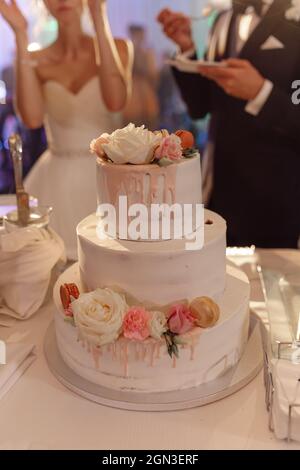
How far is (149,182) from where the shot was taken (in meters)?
1.39

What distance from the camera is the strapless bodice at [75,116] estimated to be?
105 inches

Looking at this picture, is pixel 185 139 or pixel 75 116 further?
pixel 75 116

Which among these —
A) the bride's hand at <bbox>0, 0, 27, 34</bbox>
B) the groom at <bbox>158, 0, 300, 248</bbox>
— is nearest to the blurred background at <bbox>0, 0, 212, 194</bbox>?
the groom at <bbox>158, 0, 300, 248</bbox>

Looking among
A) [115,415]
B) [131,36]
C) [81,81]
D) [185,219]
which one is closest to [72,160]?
[81,81]

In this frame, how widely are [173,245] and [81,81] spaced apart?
1.51 metres

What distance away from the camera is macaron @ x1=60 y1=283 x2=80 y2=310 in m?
1.47

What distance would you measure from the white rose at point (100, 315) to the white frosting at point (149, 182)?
0.21 metres

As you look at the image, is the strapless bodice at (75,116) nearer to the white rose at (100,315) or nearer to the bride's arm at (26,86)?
the bride's arm at (26,86)

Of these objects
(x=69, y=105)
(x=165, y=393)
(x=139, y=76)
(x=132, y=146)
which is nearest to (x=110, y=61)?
(x=69, y=105)

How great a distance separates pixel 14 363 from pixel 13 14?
5.07ft

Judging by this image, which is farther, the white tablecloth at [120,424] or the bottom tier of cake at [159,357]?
the bottom tier of cake at [159,357]

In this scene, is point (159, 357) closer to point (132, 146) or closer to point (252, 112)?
point (132, 146)

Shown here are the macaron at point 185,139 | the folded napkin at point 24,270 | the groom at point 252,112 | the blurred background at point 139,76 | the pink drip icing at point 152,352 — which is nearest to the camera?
the pink drip icing at point 152,352

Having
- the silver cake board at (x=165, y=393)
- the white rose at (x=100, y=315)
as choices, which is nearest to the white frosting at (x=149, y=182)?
the white rose at (x=100, y=315)
